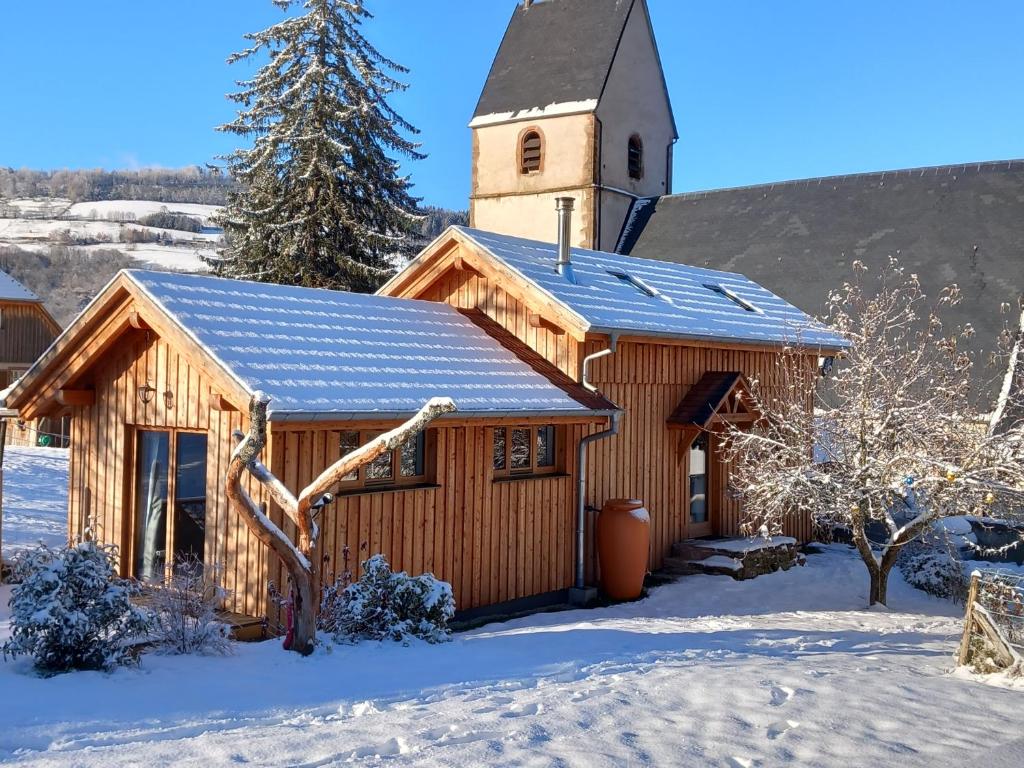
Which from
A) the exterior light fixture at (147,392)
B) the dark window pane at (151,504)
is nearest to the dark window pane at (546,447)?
the dark window pane at (151,504)

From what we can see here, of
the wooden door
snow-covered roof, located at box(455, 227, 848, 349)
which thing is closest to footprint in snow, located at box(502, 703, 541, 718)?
snow-covered roof, located at box(455, 227, 848, 349)

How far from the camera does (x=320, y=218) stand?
26.2 meters

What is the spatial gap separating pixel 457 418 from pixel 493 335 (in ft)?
10.7

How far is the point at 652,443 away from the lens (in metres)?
14.0

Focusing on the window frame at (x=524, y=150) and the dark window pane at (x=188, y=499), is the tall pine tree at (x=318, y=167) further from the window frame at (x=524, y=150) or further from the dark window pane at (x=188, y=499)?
the dark window pane at (x=188, y=499)

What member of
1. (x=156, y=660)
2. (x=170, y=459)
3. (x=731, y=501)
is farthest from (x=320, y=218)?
(x=156, y=660)

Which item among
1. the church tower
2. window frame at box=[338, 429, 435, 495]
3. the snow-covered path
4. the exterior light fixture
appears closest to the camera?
the snow-covered path

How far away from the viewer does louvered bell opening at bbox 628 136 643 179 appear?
3183 cm

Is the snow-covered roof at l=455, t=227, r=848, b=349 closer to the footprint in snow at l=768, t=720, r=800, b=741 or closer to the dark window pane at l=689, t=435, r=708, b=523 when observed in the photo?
the dark window pane at l=689, t=435, r=708, b=523

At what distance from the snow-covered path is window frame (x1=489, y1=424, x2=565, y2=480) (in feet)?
8.36

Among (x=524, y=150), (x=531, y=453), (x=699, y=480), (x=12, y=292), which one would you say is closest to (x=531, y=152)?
(x=524, y=150)

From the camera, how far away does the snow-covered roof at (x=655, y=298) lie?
1293 centimetres

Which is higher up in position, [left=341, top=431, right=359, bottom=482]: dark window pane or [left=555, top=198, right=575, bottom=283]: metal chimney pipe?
[left=555, top=198, right=575, bottom=283]: metal chimney pipe

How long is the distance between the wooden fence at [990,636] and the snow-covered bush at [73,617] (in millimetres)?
6612
